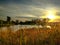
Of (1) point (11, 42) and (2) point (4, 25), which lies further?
(2) point (4, 25)

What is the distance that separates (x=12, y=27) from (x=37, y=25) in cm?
105

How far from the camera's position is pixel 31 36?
7184 mm

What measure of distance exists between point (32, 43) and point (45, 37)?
2.71ft

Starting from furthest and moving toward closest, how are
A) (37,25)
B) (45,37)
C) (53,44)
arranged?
(37,25)
(45,37)
(53,44)

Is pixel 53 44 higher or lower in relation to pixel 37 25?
lower

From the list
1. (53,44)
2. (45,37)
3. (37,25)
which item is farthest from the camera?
(37,25)

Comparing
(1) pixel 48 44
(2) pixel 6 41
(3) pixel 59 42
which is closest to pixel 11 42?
(2) pixel 6 41

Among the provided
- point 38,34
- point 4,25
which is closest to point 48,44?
point 38,34

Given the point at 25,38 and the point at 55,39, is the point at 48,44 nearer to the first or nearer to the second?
the point at 55,39

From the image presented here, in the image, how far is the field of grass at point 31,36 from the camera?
6.73 m

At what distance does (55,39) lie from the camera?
22.8ft

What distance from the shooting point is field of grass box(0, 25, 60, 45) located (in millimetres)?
6734

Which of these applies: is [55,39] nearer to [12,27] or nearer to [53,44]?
[53,44]

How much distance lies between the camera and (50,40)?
6895mm
